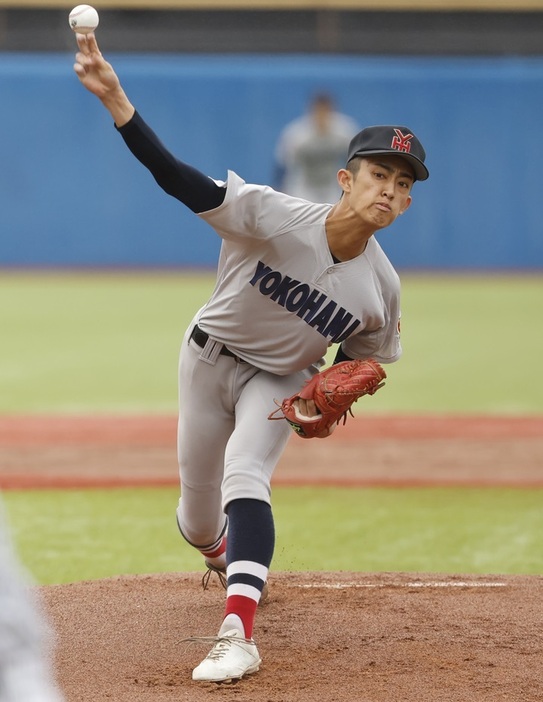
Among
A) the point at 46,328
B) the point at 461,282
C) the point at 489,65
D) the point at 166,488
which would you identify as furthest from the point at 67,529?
the point at 489,65

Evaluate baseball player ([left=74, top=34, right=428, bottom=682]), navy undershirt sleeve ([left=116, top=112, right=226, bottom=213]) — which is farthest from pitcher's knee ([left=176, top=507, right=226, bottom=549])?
navy undershirt sleeve ([left=116, top=112, right=226, bottom=213])

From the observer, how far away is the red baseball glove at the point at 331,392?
4.02m

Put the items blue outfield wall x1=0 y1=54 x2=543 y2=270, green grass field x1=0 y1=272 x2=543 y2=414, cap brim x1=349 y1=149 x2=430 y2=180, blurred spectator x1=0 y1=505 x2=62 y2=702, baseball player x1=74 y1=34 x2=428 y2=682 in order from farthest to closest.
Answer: blue outfield wall x1=0 y1=54 x2=543 y2=270, green grass field x1=0 y1=272 x2=543 y2=414, cap brim x1=349 y1=149 x2=430 y2=180, baseball player x1=74 y1=34 x2=428 y2=682, blurred spectator x1=0 y1=505 x2=62 y2=702

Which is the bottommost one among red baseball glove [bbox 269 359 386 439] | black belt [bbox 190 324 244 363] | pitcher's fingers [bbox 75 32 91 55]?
red baseball glove [bbox 269 359 386 439]

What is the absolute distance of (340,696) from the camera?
358 centimetres

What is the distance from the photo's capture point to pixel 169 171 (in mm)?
3766

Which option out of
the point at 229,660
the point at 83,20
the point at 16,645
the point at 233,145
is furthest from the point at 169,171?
the point at 233,145

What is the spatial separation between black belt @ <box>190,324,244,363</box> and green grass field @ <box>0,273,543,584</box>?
4.95ft

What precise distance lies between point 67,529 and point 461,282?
12821 mm

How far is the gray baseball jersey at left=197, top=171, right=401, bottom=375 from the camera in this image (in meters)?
4.06

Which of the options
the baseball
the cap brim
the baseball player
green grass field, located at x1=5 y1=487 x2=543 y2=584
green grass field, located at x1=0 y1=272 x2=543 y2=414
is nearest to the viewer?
the baseball

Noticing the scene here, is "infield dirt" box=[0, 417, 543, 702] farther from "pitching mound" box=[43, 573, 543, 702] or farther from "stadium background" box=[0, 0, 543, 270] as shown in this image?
"stadium background" box=[0, 0, 543, 270]

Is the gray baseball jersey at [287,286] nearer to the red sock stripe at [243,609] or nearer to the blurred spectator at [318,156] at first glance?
the red sock stripe at [243,609]

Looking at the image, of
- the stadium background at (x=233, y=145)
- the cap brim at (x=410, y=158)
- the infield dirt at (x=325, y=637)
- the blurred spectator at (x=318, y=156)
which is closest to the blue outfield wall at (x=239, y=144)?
the stadium background at (x=233, y=145)
